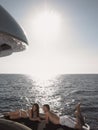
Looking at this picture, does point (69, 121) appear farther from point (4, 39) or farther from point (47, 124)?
point (4, 39)

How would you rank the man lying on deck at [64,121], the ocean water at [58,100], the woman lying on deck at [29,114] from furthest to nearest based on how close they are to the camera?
the ocean water at [58,100] < the woman lying on deck at [29,114] < the man lying on deck at [64,121]

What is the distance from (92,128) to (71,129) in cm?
3013

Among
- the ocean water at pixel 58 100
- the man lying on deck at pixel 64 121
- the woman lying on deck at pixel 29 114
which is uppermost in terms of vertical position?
the woman lying on deck at pixel 29 114

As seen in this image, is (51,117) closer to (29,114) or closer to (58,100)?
(29,114)

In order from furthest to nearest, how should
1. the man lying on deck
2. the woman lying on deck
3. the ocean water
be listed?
the ocean water, the woman lying on deck, the man lying on deck

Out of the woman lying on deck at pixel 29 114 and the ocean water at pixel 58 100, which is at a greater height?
the woman lying on deck at pixel 29 114

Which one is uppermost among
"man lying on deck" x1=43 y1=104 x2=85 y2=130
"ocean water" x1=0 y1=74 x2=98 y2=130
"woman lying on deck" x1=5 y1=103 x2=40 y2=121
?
"woman lying on deck" x1=5 y1=103 x2=40 y2=121

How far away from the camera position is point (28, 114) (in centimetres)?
1096

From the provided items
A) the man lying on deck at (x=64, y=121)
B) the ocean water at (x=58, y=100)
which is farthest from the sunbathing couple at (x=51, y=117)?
the ocean water at (x=58, y=100)

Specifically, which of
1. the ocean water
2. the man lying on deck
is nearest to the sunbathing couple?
the man lying on deck

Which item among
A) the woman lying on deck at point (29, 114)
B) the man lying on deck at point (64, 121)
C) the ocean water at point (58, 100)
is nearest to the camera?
the man lying on deck at point (64, 121)

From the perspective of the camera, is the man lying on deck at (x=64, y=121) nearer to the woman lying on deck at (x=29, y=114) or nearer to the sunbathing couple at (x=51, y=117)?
the sunbathing couple at (x=51, y=117)

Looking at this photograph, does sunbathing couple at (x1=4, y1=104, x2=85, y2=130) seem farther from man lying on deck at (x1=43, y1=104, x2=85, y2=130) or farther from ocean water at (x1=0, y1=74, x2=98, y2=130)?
ocean water at (x1=0, y1=74, x2=98, y2=130)

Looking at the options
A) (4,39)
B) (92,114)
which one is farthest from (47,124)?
(92,114)
